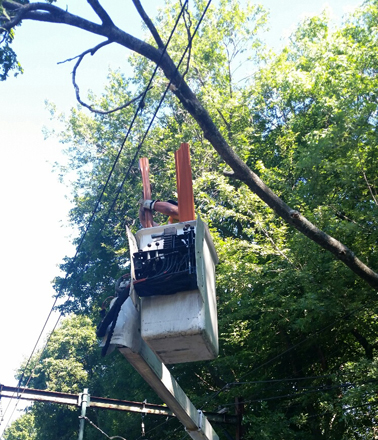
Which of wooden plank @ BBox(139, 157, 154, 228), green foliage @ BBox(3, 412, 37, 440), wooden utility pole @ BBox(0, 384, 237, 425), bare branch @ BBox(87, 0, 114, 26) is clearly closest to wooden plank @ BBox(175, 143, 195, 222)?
wooden plank @ BBox(139, 157, 154, 228)

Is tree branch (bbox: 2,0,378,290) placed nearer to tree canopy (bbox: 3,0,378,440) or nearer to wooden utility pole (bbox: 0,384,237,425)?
tree canopy (bbox: 3,0,378,440)

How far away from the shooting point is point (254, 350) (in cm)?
1395

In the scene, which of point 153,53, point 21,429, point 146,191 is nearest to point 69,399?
point 146,191

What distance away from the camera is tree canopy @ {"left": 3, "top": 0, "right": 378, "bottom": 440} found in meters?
11.4

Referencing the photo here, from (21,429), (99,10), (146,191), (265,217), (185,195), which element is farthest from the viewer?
(21,429)

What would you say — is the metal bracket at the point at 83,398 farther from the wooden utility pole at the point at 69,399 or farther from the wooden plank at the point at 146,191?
the wooden plank at the point at 146,191

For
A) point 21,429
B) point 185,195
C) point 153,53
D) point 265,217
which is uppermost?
point 21,429

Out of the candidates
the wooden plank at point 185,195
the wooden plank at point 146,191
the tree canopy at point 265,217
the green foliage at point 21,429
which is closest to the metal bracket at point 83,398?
the tree canopy at point 265,217

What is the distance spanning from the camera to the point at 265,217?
15070 millimetres

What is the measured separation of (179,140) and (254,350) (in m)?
10.6

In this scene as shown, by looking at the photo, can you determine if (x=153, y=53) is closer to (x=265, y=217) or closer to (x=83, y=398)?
(x=83, y=398)

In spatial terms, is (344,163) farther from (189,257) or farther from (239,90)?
(239,90)

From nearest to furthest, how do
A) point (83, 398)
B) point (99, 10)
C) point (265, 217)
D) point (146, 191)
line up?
point (99, 10) < point (146, 191) < point (83, 398) < point (265, 217)

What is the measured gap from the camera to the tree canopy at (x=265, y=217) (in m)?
11.4
